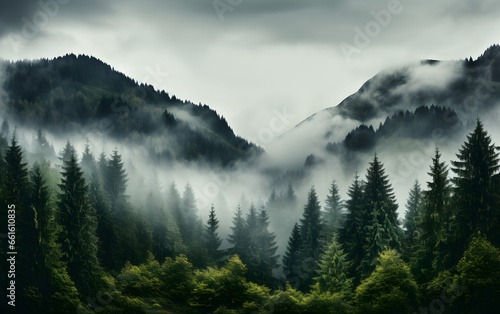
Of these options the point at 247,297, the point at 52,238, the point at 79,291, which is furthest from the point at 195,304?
the point at 52,238

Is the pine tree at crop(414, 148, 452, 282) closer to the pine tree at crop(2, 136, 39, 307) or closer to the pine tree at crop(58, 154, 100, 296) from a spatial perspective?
the pine tree at crop(58, 154, 100, 296)

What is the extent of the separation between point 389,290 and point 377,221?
8.54 meters

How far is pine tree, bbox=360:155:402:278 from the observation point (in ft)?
172

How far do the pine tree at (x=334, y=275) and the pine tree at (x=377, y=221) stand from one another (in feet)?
6.41

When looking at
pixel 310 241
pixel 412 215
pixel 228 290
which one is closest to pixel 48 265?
pixel 228 290

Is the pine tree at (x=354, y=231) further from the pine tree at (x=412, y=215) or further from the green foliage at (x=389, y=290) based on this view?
the pine tree at (x=412, y=215)

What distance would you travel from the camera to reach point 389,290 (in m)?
46.0

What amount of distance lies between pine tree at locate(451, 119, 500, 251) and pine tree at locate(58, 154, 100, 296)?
37787mm

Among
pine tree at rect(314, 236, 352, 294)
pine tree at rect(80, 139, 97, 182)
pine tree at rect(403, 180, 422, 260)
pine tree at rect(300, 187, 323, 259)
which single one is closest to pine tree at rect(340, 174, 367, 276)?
pine tree at rect(314, 236, 352, 294)

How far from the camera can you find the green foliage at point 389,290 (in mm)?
44938

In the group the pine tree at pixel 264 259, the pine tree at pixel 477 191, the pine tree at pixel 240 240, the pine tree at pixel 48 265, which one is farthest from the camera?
the pine tree at pixel 240 240

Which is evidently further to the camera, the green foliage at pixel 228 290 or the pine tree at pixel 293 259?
the pine tree at pixel 293 259

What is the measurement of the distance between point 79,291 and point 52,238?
649 centimetres

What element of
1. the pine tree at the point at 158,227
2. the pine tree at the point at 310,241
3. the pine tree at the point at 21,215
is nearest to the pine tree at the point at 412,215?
the pine tree at the point at 310,241
